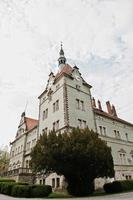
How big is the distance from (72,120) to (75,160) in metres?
10.9

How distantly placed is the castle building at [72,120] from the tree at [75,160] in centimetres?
630

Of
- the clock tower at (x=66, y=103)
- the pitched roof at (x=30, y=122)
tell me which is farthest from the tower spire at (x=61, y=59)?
the pitched roof at (x=30, y=122)

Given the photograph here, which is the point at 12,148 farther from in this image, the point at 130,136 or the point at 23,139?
the point at 130,136

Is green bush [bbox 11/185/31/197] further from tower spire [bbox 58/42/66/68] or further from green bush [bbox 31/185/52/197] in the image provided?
tower spire [bbox 58/42/66/68]

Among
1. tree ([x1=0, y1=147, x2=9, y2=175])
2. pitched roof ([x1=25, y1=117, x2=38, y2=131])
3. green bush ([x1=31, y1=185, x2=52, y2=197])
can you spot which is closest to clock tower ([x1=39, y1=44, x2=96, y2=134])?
pitched roof ([x1=25, y1=117, x2=38, y2=131])

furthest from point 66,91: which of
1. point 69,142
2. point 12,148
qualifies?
point 12,148

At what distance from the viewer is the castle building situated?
102ft

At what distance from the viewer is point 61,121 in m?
30.6

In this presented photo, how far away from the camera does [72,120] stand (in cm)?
3067

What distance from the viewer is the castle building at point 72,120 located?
31.2 m

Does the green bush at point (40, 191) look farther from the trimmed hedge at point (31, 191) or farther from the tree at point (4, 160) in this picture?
the tree at point (4, 160)

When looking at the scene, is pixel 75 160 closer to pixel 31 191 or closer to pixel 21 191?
pixel 31 191

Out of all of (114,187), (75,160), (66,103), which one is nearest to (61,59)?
(66,103)

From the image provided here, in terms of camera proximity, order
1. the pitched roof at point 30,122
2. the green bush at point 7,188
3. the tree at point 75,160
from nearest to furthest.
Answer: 1. the tree at point 75,160
2. the green bush at point 7,188
3. the pitched roof at point 30,122
